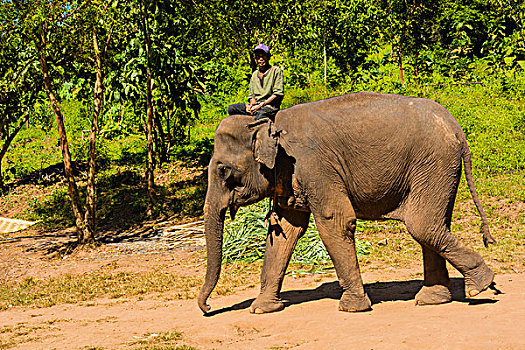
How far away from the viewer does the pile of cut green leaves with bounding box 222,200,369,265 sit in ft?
32.9

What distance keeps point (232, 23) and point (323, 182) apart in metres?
10.7

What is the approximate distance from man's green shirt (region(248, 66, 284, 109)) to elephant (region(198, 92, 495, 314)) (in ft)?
1.01

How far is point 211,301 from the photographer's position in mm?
7953

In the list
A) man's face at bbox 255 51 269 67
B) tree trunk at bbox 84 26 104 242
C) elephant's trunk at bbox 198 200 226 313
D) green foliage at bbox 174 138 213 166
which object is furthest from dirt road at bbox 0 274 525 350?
green foliage at bbox 174 138 213 166

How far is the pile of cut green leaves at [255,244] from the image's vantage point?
10.0 m

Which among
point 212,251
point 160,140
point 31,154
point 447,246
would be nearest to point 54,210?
point 160,140

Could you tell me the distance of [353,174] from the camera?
22.0 feet

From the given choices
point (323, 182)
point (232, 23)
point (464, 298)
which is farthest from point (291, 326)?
point (232, 23)

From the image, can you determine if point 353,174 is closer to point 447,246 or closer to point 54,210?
point 447,246

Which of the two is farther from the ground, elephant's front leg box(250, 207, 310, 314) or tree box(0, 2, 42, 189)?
tree box(0, 2, 42, 189)

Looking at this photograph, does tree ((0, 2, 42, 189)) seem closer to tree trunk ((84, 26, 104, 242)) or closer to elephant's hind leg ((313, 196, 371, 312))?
tree trunk ((84, 26, 104, 242))

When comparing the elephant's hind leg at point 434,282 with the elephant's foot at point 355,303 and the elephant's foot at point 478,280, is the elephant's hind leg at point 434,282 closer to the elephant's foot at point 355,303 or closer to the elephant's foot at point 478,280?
the elephant's foot at point 478,280

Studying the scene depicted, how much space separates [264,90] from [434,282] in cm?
292

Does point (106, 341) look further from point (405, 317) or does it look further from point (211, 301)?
point (405, 317)
